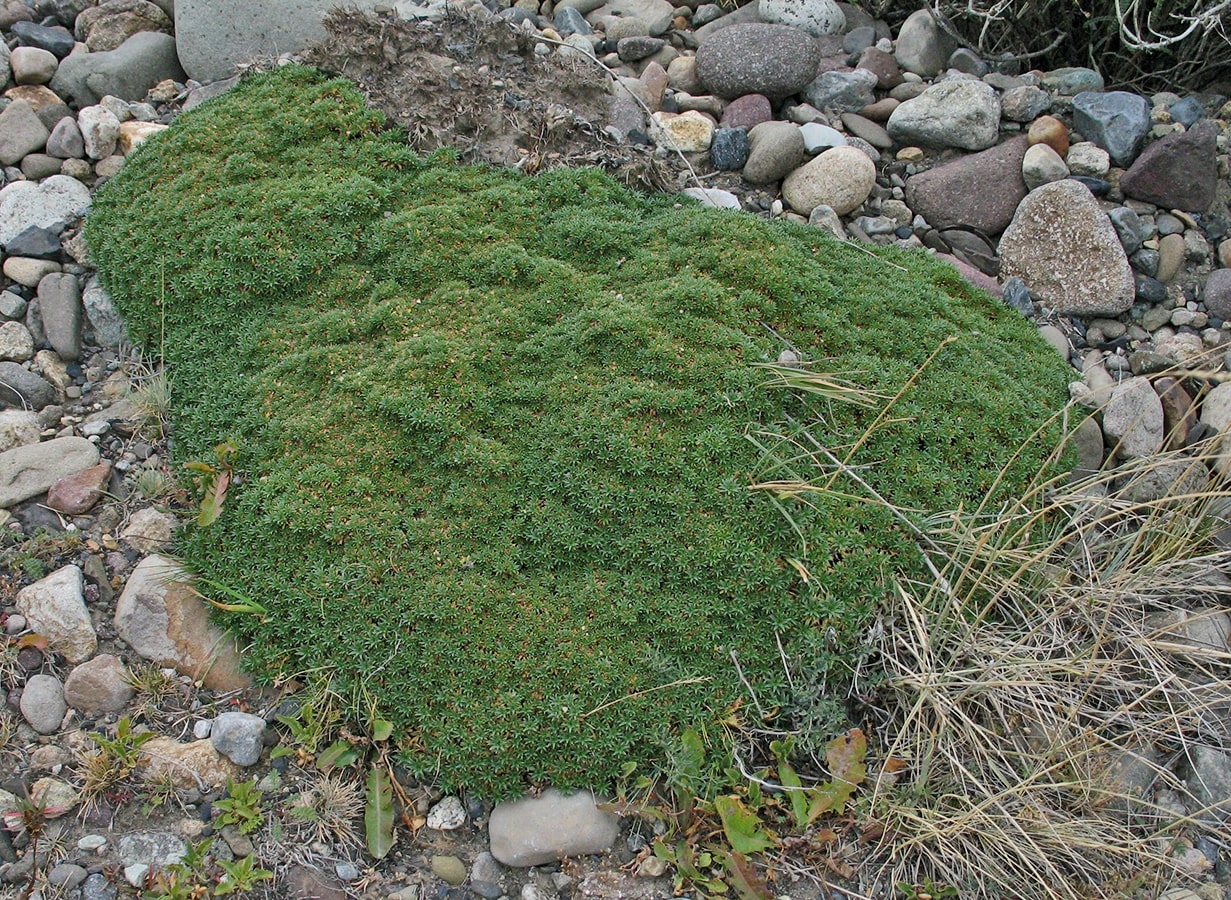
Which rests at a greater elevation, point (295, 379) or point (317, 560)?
point (295, 379)

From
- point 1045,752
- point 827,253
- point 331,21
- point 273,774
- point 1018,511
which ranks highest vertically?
point 331,21

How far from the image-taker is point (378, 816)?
3545 mm

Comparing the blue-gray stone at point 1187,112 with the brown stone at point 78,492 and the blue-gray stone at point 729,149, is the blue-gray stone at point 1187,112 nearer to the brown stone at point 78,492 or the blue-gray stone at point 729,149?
the blue-gray stone at point 729,149

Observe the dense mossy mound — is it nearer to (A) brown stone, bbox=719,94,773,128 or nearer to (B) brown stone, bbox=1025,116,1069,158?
(A) brown stone, bbox=719,94,773,128

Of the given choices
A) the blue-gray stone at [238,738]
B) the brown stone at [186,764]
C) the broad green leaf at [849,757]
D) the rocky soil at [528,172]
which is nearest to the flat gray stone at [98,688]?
the rocky soil at [528,172]

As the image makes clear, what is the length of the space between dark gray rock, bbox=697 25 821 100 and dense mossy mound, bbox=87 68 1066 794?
1.59 metres

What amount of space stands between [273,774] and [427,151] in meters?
3.38

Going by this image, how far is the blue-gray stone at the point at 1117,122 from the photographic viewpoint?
5.89 metres

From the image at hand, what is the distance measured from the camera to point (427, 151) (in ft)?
17.3

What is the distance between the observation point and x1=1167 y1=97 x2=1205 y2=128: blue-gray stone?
6023 mm

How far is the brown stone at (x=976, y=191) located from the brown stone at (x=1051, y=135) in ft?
0.31

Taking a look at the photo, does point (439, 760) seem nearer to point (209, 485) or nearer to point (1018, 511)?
point (209, 485)

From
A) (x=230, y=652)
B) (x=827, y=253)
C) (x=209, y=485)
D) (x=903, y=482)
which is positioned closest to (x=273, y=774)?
(x=230, y=652)

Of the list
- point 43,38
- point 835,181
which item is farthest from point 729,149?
point 43,38
